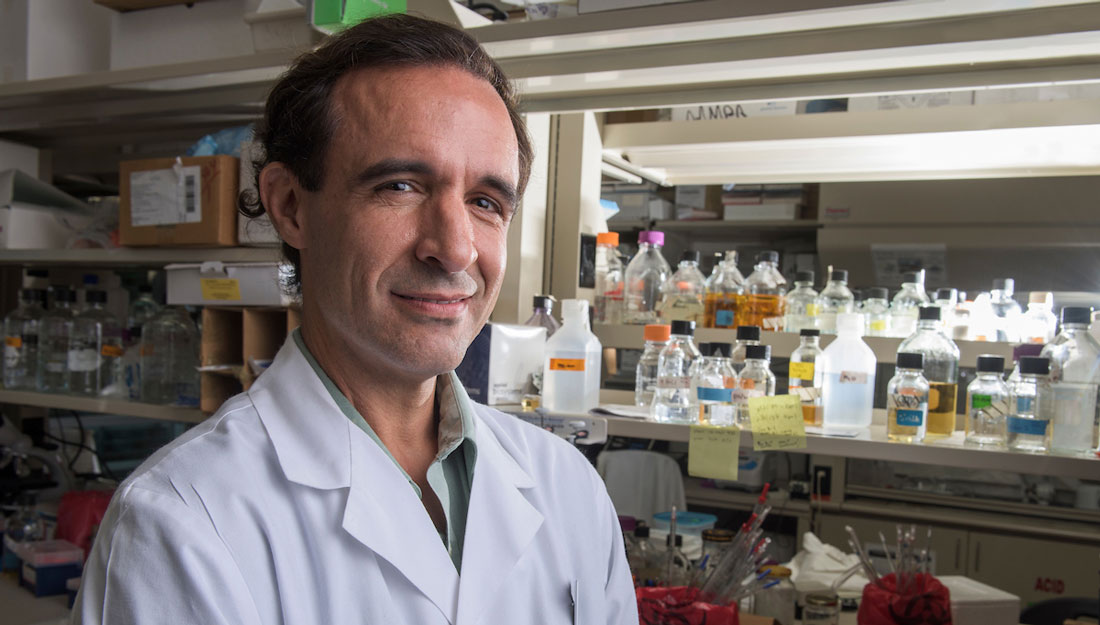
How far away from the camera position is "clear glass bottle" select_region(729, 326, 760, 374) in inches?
61.0

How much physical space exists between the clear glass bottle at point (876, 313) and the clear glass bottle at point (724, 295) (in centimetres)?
29

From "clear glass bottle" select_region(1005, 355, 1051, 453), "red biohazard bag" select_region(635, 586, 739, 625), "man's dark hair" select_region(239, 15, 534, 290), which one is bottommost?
"red biohazard bag" select_region(635, 586, 739, 625)

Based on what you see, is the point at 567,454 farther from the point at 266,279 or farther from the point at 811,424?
the point at 266,279

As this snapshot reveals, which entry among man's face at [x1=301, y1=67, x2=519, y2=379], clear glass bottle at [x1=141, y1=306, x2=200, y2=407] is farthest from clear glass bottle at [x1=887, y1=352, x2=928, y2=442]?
clear glass bottle at [x1=141, y1=306, x2=200, y2=407]

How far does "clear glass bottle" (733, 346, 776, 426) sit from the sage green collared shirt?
65cm

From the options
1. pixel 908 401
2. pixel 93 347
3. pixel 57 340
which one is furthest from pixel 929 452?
pixel 57 340

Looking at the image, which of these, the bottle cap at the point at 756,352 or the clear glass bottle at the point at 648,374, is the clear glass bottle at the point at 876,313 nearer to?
the bottle cap at the point at 756,352

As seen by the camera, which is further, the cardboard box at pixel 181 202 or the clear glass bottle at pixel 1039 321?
the cardboard box at pixel 181 202

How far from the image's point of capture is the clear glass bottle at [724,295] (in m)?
1.78

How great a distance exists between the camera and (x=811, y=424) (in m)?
1.56

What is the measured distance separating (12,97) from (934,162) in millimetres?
2409

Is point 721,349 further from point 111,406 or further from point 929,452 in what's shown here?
point 111,406

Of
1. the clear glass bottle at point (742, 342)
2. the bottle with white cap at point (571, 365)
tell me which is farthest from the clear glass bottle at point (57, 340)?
the clear glass bottle at point (742, 342)

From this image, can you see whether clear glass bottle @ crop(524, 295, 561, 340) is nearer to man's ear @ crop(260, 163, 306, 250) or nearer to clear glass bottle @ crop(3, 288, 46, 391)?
man's ear @ crop(260, 163, 306, 250)
